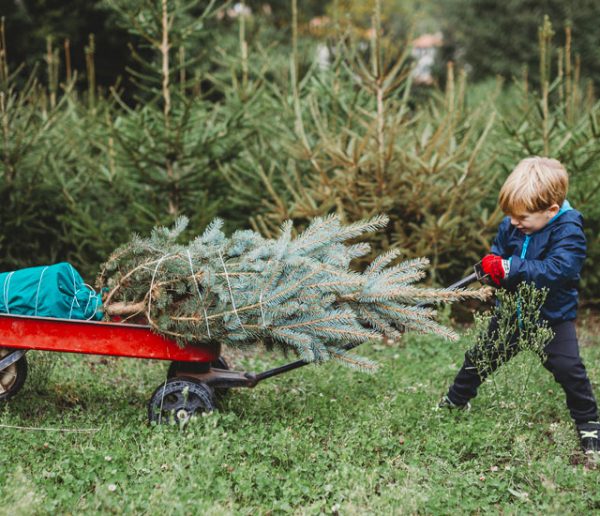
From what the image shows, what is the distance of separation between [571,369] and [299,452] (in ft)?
5.30

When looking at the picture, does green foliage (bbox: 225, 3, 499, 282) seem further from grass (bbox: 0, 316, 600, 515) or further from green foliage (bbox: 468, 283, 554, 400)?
green foliage (bbox: 468, 283, 554, 400)

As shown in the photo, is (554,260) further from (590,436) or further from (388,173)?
(388,173)

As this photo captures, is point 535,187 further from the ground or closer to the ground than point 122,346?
further from the ground

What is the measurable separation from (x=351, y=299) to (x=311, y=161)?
282cm

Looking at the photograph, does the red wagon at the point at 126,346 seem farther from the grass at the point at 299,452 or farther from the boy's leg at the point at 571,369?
the boy's leg at the point at 571,369

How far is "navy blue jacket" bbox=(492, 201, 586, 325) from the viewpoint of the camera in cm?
350

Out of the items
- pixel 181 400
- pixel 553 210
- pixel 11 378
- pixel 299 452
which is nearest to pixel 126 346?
pixel 181 400

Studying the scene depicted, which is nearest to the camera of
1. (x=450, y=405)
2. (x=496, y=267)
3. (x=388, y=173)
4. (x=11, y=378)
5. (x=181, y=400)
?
(x=496, y=267)

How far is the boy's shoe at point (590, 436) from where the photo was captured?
3635mm

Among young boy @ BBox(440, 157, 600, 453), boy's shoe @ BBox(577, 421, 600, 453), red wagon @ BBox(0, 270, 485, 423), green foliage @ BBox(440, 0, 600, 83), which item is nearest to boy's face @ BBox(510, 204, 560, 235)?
young boy @ BBox(440, 157, 600, 453)

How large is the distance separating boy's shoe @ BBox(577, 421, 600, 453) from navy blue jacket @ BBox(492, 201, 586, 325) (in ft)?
2.04

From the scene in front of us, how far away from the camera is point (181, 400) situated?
12.3 feet

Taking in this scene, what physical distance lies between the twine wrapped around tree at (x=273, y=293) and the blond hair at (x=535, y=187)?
22.0 inches

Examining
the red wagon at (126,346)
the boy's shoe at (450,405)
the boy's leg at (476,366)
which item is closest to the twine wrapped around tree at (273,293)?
the red wagon at (126,346)
